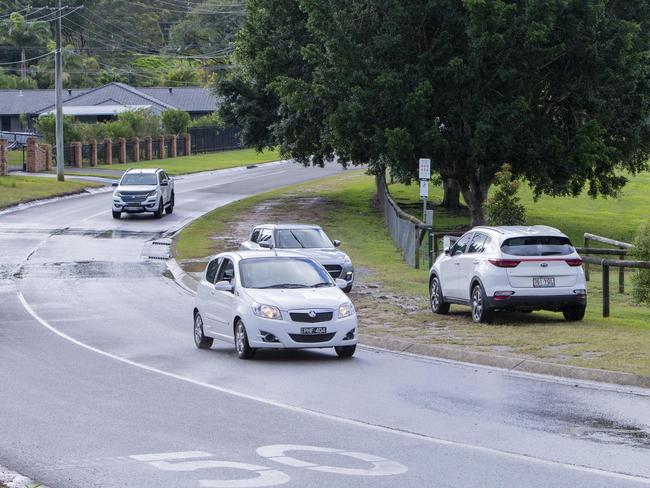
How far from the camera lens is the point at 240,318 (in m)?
18.5

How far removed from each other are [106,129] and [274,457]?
7702 centimetres

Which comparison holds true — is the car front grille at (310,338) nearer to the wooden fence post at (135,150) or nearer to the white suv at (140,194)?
the white suv at (140,194)

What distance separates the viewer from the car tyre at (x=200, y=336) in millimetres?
20141

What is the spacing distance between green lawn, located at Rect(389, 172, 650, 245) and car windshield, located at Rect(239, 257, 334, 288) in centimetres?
2720

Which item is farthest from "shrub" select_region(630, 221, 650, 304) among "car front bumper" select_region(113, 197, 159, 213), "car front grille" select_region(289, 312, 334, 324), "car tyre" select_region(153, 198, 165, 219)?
"car tyre" select_region(153, 198, 165, 219)

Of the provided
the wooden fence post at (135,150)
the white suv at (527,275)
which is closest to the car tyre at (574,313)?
the white suv at (527,275)

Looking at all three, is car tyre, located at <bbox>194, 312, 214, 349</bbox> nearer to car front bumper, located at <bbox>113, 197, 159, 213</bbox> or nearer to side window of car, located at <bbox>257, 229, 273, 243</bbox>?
side window of car, located at <bbox>257, 229, 273, 243</bbox>

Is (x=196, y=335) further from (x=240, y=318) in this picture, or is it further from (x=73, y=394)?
(x=73, y=394)

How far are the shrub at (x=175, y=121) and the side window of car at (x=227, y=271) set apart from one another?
7612cm

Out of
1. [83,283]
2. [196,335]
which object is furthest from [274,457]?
[83,283]

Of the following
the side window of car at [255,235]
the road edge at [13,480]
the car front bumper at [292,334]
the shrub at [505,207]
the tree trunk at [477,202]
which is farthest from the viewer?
the tree trunk at [477,202]

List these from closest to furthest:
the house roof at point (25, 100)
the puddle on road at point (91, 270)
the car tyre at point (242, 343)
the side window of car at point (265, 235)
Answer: the car tyre at point (242, 343), the side window of car at point (265, 235), the puddle on road at point (91, 270), the house roof at point (25, 100)

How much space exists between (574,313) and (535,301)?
96 cm

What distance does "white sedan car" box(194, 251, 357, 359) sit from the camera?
18047mm
